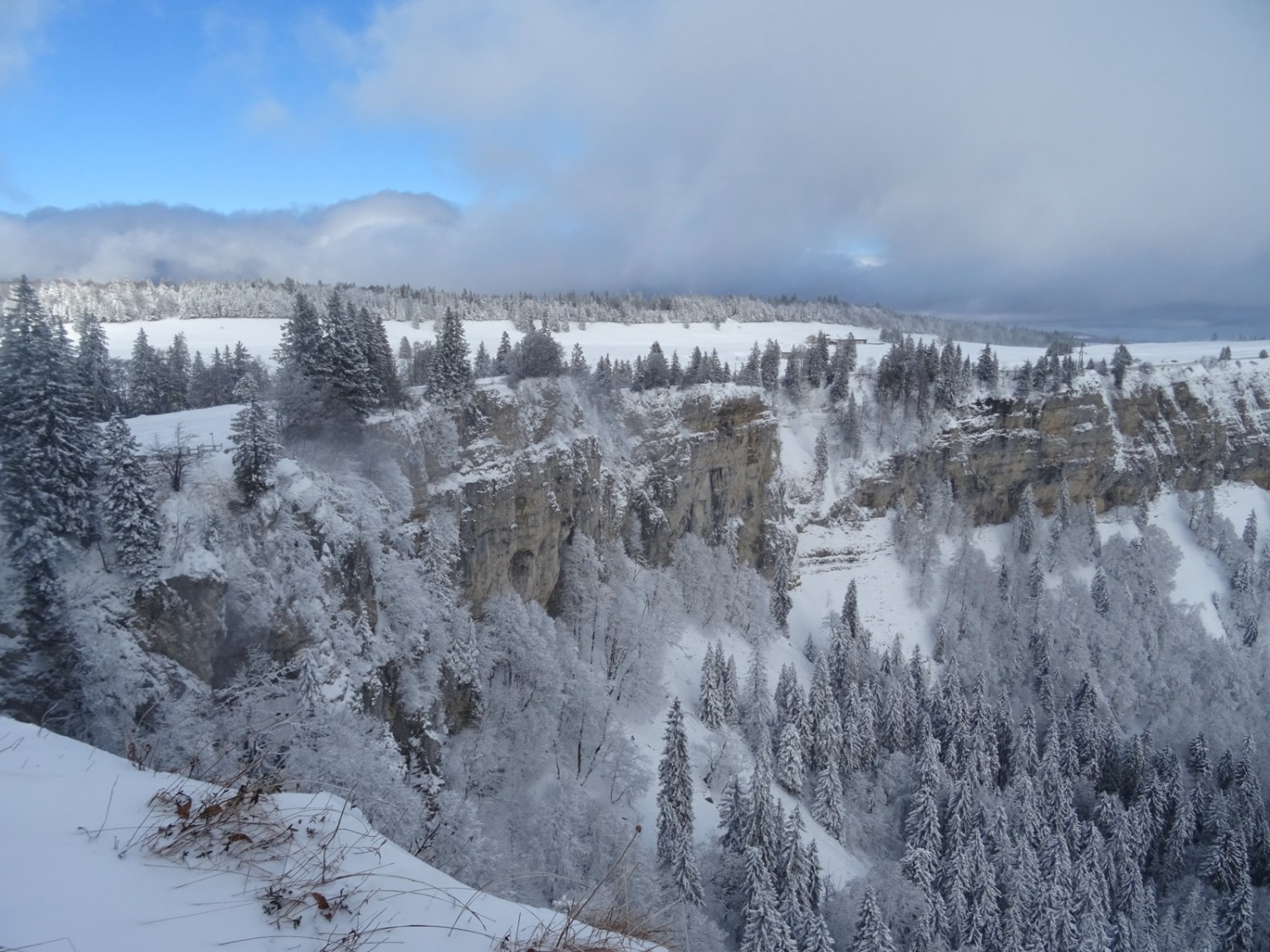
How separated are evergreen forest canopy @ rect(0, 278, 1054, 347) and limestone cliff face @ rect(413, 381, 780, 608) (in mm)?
21906

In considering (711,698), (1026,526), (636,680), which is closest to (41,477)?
(636,680)

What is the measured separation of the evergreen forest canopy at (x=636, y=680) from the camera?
59.3 feet

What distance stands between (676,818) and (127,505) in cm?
2474

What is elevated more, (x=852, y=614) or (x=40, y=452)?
(x=40, y=452)

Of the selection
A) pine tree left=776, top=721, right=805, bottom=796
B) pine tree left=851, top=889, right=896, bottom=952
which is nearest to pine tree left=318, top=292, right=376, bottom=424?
pine tree left=776, top=721, right=805, bottom=796

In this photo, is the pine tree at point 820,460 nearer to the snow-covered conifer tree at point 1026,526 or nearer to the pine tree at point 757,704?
the snow-covered conifer tree at point 1026,526

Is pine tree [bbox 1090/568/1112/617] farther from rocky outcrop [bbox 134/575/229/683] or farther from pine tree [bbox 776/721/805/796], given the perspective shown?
rocky outcrop [bbox 134/575/229/683]

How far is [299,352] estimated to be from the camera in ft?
99.5

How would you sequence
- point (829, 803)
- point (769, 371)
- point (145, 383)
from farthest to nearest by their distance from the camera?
point (769, 371)
point (145, 383)
point (829, 803)

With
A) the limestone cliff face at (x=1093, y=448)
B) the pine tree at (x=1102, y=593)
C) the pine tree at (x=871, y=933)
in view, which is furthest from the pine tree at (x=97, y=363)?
the pine tree at (x=1102, y=593)

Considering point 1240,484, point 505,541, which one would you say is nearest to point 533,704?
point 505,541

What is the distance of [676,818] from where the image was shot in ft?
95.2

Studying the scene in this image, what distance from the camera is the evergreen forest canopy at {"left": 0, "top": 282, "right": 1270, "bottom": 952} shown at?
1806cm

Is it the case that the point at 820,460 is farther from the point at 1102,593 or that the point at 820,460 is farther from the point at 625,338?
the point at 625,338
